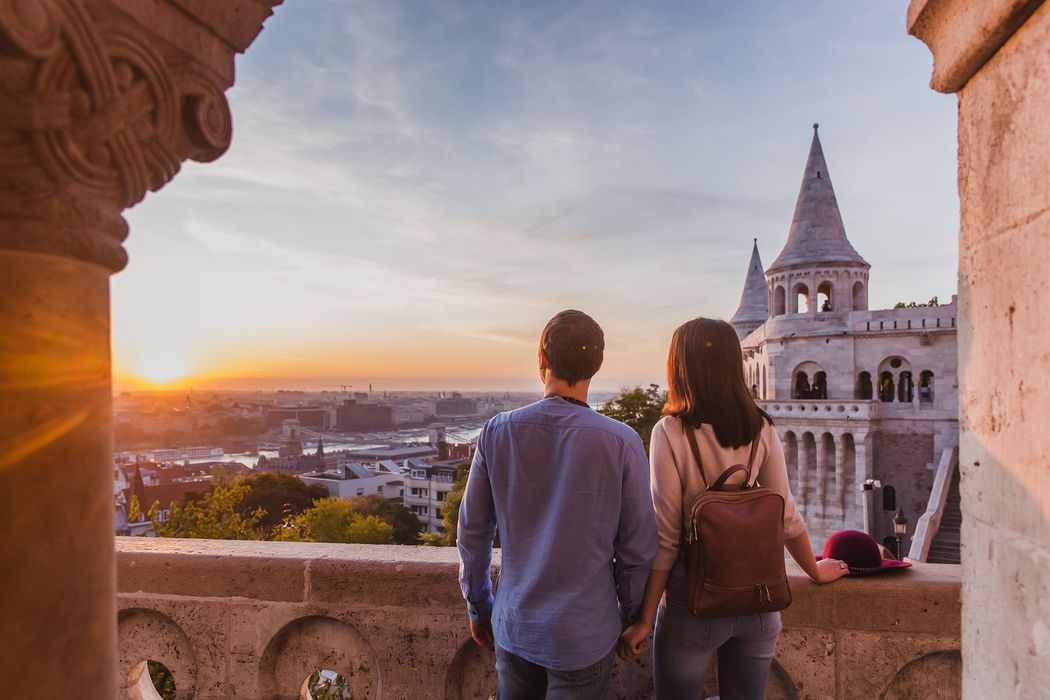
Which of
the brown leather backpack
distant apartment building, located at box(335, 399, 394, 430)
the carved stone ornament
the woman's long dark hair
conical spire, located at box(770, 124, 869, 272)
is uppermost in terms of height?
conical spire, located at box(770, 124, 869, 272)

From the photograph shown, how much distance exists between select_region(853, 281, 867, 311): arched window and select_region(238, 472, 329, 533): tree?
→ 22888 millimetres

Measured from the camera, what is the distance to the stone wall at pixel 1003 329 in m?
1.12

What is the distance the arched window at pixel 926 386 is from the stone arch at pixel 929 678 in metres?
24.6

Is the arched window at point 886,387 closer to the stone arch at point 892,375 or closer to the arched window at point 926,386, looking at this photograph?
the stone arch at point 892,375

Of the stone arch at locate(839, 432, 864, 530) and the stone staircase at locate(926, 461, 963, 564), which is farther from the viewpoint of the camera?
the stone arch at locate(839, 432, 864, 530)

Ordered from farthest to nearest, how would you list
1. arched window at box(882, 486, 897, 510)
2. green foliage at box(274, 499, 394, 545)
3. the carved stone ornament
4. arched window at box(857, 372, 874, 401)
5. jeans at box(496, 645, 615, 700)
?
arched window at box(857, 372, 874, 401)
green foliage at box(274, 499, 394, 545)
arched window at box(882, 486, 897, 510)
jeans at box(496, 645, 615, 700)
the carved stone ornament

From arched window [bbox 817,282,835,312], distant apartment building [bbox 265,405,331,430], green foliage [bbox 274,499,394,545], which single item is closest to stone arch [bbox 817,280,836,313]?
arched window [bbox 817,282,835,312]

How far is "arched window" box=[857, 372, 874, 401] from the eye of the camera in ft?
79.2

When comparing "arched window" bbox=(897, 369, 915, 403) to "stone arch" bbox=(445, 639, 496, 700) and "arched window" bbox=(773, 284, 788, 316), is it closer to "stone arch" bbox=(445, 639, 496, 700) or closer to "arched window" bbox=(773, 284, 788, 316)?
"arched window" bbox=(773, 284, 788, 316)

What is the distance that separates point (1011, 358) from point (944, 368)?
2520cm

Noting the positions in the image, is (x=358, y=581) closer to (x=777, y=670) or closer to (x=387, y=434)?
(x=777, y=670)

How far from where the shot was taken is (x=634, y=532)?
5.31 ft

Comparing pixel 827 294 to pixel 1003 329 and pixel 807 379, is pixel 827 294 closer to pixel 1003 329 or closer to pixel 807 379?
pixel 807 379

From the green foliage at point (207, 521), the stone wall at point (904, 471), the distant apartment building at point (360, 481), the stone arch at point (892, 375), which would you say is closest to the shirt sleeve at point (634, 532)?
the green foliage at point (207, 521)
